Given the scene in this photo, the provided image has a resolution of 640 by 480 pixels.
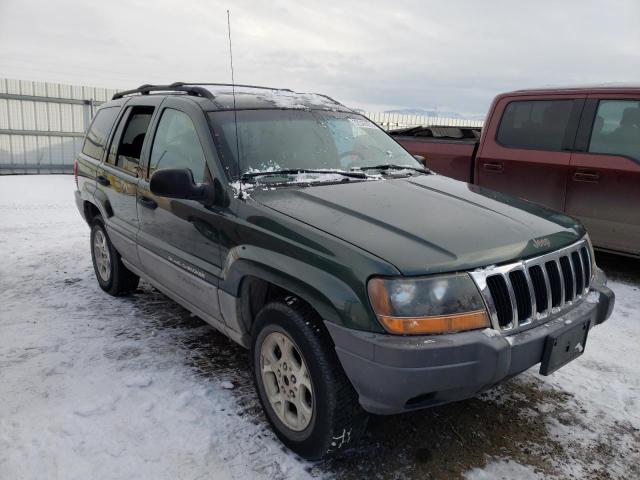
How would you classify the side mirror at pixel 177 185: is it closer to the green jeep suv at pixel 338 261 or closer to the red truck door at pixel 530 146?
the green jeep suv at pixel 338 261

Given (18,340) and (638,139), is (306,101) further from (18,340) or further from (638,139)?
(638,139)

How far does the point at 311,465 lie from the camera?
245 centimetres

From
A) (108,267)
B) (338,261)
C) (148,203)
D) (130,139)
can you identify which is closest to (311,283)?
(338,261)

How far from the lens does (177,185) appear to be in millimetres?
2736

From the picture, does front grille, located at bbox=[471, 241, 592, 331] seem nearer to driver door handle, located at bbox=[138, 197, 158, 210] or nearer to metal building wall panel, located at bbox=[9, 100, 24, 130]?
driver door handle, located at bbox=[138, 197, 158, 210]

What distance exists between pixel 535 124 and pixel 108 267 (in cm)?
458

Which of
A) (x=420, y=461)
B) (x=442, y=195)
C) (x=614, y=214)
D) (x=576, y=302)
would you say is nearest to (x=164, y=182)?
(x=442, y=195)

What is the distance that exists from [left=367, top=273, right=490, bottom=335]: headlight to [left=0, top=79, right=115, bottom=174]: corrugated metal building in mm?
13543

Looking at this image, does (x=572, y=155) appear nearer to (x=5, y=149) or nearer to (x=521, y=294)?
(x=521, y=294)

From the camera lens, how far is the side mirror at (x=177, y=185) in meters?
2.72

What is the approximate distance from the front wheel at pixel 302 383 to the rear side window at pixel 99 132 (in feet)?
9.06

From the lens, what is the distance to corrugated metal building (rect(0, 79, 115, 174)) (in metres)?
12.8

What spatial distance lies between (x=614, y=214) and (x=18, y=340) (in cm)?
525

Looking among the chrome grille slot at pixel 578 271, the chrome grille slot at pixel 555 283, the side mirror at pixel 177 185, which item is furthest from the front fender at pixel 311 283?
the chrome grille slot at pixel 578 271
